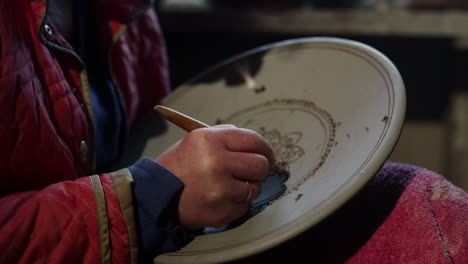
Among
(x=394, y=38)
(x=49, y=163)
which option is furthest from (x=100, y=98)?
(x=394, y=38)

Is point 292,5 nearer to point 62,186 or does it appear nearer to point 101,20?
point 101,20

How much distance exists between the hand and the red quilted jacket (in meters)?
0.05

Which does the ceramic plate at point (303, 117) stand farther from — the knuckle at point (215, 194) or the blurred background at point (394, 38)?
the blurred background at point (394, 38)

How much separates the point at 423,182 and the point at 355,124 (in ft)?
0.29

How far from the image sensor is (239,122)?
25.5 inches

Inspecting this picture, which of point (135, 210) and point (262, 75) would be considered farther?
point (262, 75)

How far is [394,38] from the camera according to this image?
4.43 ft

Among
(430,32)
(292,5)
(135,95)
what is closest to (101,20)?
(135,95)

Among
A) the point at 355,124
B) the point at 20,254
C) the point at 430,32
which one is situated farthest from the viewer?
the point at 430,32

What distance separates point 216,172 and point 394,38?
1.03 m

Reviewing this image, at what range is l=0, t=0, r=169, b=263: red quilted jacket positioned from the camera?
0.43 m

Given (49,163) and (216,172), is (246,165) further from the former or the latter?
(49,163)

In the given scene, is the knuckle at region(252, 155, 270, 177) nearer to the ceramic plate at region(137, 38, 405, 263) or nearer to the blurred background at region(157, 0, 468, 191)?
the ceramic plate at region(137, 38, 405, 263)

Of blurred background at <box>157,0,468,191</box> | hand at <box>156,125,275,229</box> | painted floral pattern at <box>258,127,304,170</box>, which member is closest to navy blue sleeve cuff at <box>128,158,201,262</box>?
hand at <box>156,125,275,229</box>
